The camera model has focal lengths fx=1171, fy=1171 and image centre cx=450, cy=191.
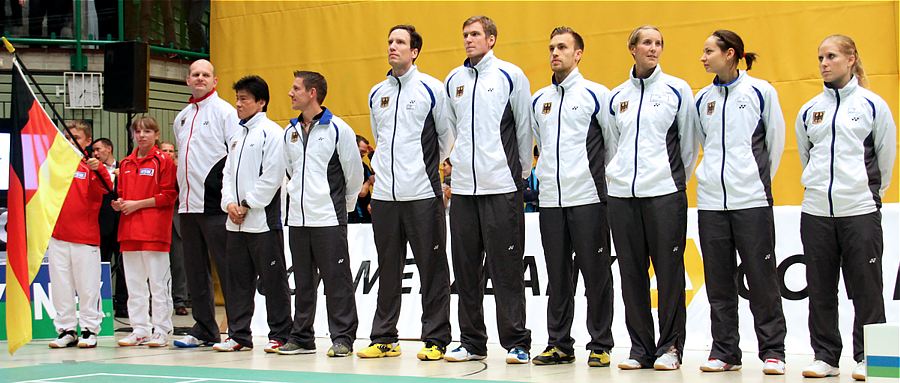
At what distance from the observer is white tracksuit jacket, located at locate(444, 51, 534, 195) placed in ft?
24.0

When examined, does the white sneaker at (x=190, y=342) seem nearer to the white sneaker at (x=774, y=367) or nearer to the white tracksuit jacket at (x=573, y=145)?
the white tracksuit jacket at (x=573, y=145)

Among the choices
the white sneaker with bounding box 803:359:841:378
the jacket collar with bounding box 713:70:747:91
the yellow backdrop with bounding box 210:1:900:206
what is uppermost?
the yellow backdrop with bounding box 210:1:900:206

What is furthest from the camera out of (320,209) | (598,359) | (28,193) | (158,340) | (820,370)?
(158,340)

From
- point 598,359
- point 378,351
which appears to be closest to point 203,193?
point 378,351

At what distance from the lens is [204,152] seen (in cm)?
881

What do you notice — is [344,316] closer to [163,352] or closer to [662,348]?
[163,352]

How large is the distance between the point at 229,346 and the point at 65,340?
1492 millimetres

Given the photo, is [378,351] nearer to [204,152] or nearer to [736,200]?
[204,152]

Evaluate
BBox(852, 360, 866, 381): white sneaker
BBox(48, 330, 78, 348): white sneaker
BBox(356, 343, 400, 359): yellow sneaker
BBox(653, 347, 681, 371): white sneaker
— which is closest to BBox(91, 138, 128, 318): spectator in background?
BBox(48, 330, 78, 348): white sneaker

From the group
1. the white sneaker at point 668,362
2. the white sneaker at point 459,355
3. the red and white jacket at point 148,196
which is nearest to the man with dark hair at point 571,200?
the white sneaker at point 668,362

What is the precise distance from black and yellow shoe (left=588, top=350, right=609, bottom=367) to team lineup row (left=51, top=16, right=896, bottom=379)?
0.04 ft

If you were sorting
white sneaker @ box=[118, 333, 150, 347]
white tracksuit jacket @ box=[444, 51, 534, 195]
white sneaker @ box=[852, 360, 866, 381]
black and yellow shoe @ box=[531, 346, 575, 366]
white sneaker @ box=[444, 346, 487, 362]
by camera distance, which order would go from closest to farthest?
white sneaker @ box=[852, 360, 866, 381] < black and yellow shoe @ box=[531, 346, 575, 366] < white tracksuit jacket @ box=[444, 51, 534, 195] < white sneaker @ box=[444, 346, 487, 362] < white sneaker @ box=[118, 333, 150, 347]

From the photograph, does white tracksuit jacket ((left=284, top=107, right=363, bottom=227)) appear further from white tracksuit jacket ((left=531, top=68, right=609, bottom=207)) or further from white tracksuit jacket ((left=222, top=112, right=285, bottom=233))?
white tracksuit jacket ((left=531, top=68, right=609, bottom=207))

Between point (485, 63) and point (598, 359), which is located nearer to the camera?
point (598, 359)
